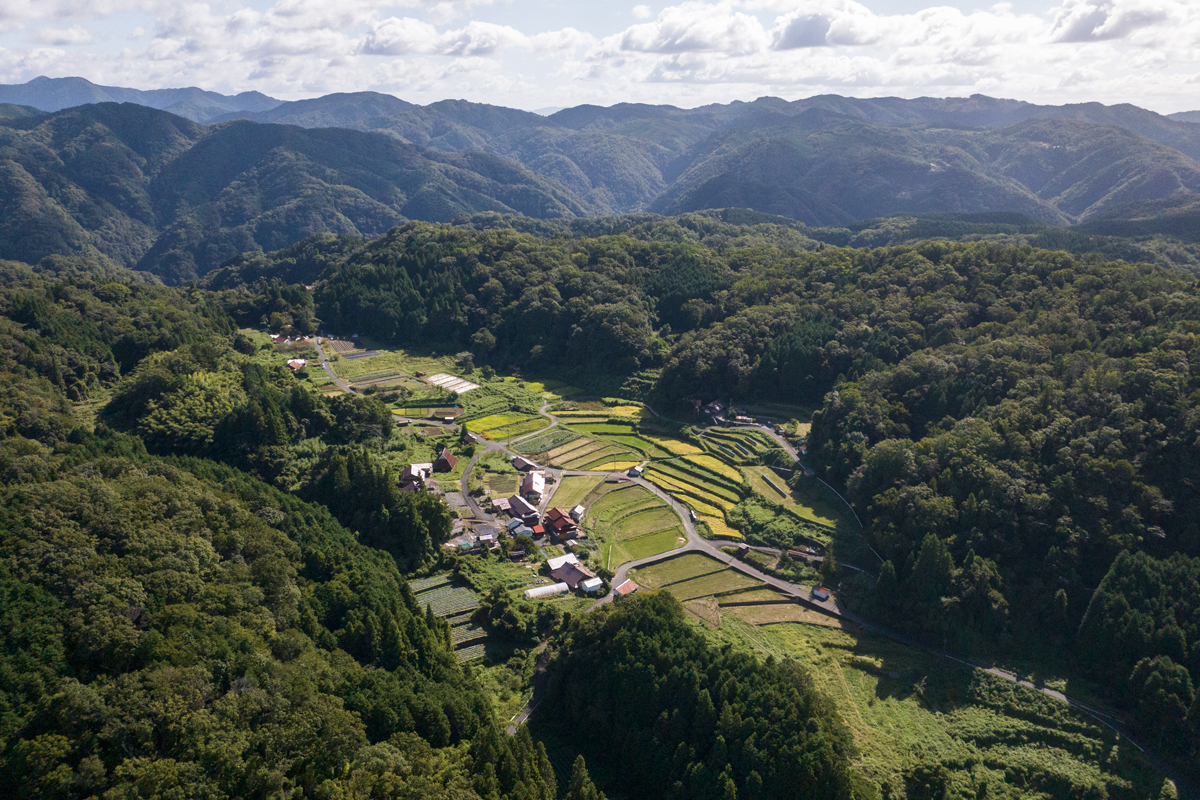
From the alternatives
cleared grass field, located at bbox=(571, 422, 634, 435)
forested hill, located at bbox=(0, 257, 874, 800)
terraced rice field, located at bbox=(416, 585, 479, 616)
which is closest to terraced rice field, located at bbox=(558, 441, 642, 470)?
cleared grass field, located at bbox=(571, 422, 634, 435)

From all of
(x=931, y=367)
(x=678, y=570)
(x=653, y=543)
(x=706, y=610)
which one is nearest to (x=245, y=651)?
(x=706, y=610)

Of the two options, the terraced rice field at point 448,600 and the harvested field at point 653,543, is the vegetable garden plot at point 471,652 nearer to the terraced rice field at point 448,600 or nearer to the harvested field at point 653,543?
the terraced rice field at point 448,600

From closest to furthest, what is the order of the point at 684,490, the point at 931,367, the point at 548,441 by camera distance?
the point at 684,490, the point at 931,367, the point at 548,441

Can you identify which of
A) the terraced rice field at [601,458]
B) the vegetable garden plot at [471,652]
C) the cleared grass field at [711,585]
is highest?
the terraced rice field at [601,458]

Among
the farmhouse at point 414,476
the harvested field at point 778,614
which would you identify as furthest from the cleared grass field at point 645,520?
the farmhouse at point 414,476

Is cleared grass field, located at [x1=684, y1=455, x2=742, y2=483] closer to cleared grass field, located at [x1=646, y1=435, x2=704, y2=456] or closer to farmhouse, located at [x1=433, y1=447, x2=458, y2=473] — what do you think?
cleared grass field, located at [x1=646, y1=435, x2=704, y2=456]

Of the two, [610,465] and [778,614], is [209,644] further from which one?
[610,465]

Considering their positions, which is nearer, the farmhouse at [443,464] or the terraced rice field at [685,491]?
the terraced rice field at [685,491]
